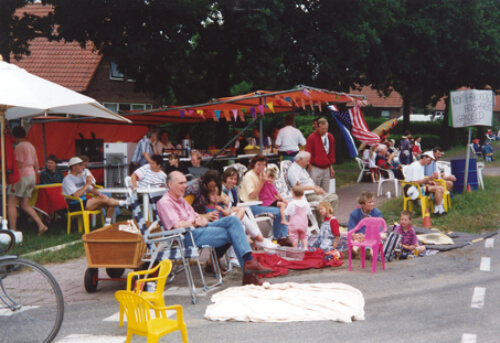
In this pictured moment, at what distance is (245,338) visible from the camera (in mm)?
5180

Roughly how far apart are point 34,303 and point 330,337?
2.42 metres

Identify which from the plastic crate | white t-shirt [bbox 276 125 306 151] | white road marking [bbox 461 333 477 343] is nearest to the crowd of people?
the plastic crate

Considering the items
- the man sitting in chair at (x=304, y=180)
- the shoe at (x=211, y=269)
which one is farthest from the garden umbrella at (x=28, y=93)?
the man sitting in chair at (x=304, y=180)

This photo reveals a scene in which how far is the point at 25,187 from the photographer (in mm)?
10750

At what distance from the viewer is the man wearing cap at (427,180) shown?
1196 cm

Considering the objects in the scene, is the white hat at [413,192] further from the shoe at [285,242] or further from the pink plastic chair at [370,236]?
the pink plastic chair at [370,236]

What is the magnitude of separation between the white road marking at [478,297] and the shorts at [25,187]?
7.67m

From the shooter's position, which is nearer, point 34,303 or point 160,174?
point 34,303

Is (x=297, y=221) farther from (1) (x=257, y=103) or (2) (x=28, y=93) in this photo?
(1) (x=257, y=103)

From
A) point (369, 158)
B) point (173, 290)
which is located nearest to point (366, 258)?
point (173, 290)

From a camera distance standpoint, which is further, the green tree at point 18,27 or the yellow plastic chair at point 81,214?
the green tree at point 18,27

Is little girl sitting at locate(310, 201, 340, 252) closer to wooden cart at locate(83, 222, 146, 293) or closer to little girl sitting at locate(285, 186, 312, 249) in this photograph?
little girl sitting at locate(285, 186, 312, 249)

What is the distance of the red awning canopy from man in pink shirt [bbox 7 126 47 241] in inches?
163

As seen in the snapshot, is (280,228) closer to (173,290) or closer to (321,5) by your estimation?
(173,290)
